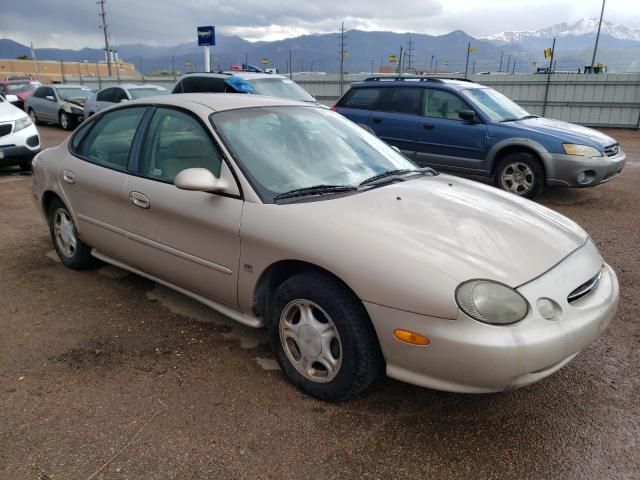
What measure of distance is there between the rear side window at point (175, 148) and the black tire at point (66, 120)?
14103mm

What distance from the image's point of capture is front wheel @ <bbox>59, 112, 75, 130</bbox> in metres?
15.7

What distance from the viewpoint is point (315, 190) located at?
2.89 m

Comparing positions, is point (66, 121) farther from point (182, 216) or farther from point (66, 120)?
point (182, 216)

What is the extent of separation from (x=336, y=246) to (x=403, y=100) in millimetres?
6282

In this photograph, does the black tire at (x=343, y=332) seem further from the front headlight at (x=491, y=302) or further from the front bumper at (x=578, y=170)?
the front bumper at (x=578, y=170)

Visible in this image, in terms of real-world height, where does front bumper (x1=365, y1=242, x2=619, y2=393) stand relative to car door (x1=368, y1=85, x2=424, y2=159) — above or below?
below

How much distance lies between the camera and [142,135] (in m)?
3.56

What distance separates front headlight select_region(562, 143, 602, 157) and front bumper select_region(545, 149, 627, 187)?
0.17 ft

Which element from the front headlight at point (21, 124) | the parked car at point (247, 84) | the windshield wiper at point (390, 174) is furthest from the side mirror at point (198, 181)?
the front headlight at point (21, 124)

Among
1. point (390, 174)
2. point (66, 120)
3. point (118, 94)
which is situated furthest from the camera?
point (66, 120)

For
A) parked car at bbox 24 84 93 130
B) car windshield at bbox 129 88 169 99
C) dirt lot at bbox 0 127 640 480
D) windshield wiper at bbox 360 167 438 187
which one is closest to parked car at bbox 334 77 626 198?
dirt lot at bbox 0 127 640 480

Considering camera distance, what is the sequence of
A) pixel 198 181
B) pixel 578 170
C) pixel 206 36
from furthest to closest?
pixel 206 36
pixel 578 170
pixel 198 181

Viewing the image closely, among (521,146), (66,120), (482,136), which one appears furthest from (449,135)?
(66,120)

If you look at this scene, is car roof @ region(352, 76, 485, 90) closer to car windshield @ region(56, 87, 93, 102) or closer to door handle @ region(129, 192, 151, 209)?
door handle @ region(129, 192, 151, 209)
